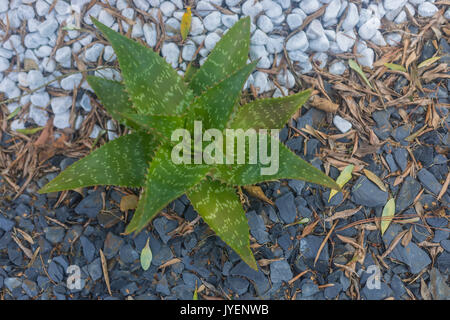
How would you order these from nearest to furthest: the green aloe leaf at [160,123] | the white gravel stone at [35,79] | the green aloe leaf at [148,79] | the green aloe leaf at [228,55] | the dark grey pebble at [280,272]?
1. the green aloe leaf at [160,123]
2. the green aloe leaf at [148,79]
3. the green aloe leaf at [228,55]
4. the dark grey pebble at [280,272]
5. the white gravel stone at [35,79]

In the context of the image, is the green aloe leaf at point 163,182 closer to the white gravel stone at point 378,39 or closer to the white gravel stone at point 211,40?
the white gravel stone at point 211,40

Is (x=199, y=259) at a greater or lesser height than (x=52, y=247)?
lesser

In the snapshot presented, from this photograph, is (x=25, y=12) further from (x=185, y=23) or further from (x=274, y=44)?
(x=274, y=44)

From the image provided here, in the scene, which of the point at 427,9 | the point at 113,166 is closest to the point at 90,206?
the point at 113,166

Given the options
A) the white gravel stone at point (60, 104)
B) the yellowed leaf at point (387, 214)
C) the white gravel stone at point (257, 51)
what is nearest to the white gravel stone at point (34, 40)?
the white gravel stone at point (60, 104)

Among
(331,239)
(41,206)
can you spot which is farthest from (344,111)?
(41,206)
